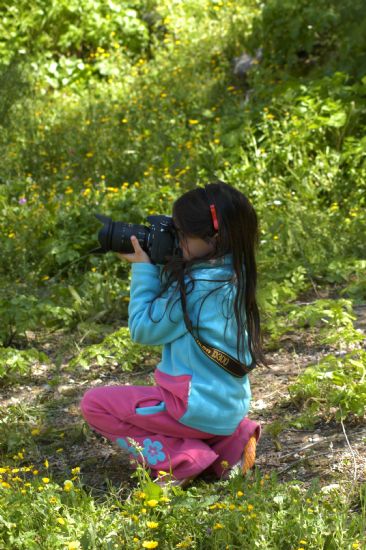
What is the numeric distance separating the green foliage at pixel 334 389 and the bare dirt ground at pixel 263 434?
0.21 feet

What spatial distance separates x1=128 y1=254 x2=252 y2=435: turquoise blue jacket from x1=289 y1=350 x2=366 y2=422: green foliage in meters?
0.54

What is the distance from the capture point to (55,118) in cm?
789

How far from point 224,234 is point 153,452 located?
0.82 meters

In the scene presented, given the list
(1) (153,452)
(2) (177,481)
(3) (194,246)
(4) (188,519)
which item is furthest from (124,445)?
(3) (194,246)

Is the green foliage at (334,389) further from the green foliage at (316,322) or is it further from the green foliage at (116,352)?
the green foliage at (116,352)

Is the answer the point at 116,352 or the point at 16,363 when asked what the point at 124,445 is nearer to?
the point at 16,363

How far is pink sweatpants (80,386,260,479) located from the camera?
3.23m

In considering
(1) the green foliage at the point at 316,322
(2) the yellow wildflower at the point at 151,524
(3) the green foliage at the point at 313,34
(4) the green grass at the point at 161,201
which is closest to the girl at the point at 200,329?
(4) the green grass at the point at 161,201

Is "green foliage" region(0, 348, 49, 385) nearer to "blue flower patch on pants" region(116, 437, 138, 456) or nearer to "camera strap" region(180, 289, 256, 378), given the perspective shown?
"blue flower patch on pants" region(116, 437, 138, 456)

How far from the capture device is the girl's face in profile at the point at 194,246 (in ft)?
10.4

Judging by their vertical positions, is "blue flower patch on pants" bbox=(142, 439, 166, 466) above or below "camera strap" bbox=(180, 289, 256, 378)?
below

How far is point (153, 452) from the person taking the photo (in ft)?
10.8

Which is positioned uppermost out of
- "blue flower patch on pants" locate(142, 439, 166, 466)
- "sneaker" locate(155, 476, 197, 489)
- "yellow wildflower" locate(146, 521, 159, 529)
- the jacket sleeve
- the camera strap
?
the jacket sleeve

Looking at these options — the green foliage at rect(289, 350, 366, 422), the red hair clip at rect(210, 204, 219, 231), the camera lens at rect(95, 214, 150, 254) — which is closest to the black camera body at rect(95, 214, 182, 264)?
the camera lens at rect(95, 214, 150, 254)
